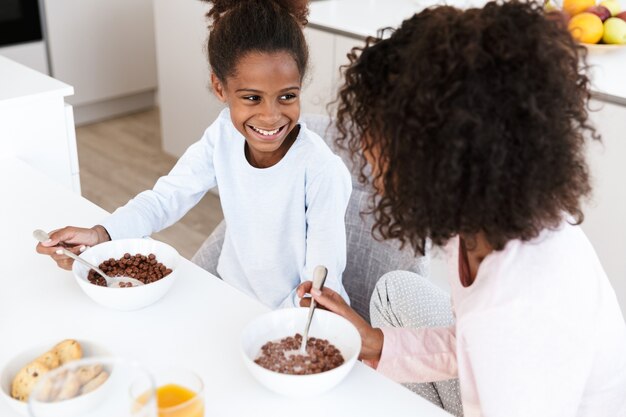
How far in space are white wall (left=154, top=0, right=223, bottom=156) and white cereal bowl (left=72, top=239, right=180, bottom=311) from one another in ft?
5.79

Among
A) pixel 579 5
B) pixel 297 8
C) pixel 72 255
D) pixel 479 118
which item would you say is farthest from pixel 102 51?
pixel 479 118

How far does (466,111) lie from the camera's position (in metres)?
0.76

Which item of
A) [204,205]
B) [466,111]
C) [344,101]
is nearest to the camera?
[466,111]

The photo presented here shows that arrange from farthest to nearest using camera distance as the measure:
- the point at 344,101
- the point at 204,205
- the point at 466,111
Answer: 1. the point at 204,205
2. the point at 344,101
3. the point at 466,111

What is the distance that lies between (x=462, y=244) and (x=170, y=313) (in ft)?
1.40

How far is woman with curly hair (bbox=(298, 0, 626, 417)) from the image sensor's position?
78 cm

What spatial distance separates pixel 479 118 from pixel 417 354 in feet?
1.48

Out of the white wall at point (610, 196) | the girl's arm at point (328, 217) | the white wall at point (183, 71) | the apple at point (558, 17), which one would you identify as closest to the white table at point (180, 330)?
the girl's arm at point (328, 217)

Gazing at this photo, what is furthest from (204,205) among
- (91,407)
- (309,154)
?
(91,407)

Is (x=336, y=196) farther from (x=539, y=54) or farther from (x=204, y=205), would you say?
(x=204, y=205)

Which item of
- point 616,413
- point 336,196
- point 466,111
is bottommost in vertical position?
point 616,413

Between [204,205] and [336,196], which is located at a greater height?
[336,196]

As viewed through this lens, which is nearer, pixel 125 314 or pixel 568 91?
pixel 568 91

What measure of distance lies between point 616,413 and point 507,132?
0.48 meters
